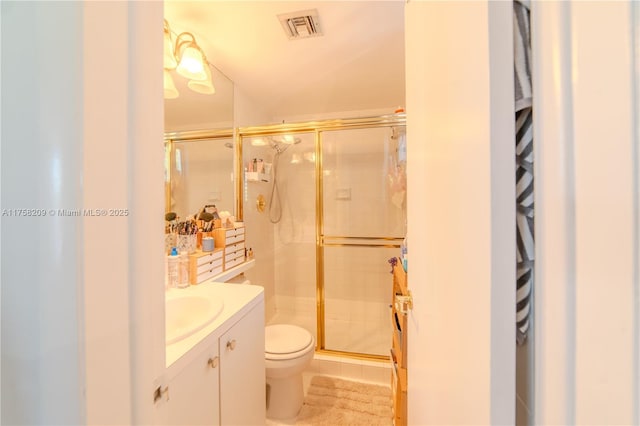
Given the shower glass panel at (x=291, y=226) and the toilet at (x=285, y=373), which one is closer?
the toilet at (x=285, y=373)

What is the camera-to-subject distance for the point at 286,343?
1.55 meters

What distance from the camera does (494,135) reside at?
322 mm

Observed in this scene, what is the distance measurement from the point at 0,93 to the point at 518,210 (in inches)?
29.7

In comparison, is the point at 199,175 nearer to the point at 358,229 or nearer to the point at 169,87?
the point at 169,87

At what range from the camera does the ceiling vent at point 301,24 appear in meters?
1.30

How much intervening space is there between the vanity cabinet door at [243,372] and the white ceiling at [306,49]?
152 centimetres

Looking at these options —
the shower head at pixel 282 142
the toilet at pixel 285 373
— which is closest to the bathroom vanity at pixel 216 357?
the toilet at pixel 285 373

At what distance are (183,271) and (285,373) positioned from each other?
2.70 feet

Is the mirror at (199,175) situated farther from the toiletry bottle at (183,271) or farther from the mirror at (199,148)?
the toiletry bottle at (183,271)

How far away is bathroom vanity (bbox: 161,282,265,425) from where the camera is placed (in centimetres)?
76

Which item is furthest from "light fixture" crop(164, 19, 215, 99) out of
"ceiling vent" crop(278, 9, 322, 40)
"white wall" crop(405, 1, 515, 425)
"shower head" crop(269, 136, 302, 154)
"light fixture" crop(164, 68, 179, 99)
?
"white wall" crop(405, 1, 515, 425)

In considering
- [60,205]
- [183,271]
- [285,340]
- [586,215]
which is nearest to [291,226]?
[285,340]

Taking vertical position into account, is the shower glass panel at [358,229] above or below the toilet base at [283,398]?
above

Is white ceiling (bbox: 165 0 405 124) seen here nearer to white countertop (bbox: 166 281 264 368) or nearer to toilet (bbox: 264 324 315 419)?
white countertop (bbox: 166 281 264 368)
